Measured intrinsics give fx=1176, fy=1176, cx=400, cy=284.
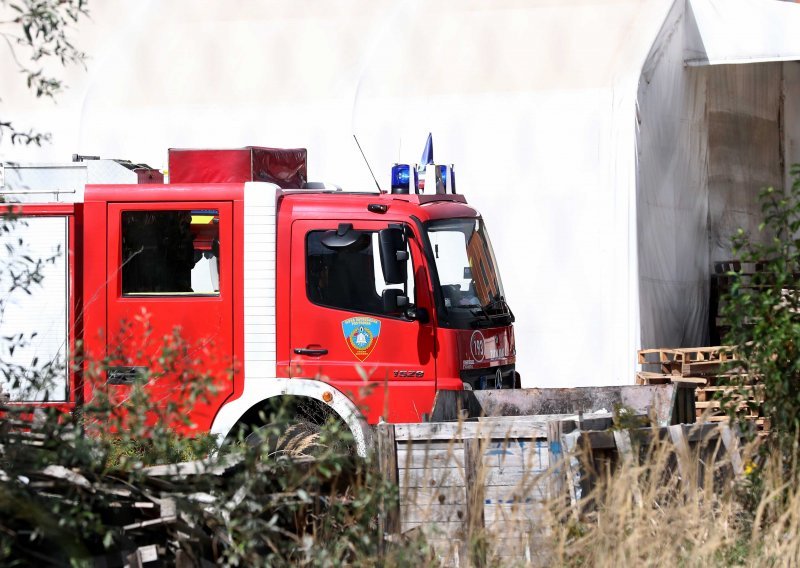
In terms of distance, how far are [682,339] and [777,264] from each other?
8656mm

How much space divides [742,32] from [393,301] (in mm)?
7996

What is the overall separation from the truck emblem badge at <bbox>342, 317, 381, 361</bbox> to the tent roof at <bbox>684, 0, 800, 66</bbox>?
311 inches

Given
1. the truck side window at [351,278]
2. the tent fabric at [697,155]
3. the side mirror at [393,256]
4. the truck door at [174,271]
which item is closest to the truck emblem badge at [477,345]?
the truck side window at [351,278]

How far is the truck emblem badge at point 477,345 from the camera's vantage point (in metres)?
8.97

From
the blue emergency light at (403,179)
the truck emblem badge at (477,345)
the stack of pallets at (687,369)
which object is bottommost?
the stack of pallets at (687,369)

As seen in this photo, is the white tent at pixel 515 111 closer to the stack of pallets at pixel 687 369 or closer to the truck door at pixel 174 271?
the stack of pallets at pixel 687 369

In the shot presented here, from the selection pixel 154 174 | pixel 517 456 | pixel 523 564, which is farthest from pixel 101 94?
pixel 523 564

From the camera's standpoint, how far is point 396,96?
14.2 metres

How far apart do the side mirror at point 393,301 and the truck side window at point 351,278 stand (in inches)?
2.6

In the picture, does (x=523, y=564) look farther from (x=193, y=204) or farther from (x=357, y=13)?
(x=357, y=13)

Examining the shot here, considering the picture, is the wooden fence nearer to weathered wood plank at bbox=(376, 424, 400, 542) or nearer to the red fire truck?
weathered wood plank at bbox=(376, 424, 400, 542)

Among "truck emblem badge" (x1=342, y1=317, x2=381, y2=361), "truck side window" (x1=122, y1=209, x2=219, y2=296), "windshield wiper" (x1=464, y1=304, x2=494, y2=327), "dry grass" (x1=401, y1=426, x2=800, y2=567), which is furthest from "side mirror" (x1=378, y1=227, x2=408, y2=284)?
"dry grass" (x1=401, y1=426, x2=800, y2=567)

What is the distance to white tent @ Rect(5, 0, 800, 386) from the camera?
43.8 feet

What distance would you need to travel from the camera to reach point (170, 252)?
9078 millimetres
